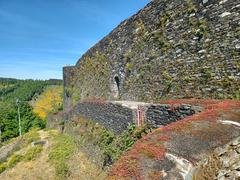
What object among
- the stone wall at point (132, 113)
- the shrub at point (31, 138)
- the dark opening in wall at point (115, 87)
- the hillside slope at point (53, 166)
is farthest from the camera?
the shrub at point (31, 138)

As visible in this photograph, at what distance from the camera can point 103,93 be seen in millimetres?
17875

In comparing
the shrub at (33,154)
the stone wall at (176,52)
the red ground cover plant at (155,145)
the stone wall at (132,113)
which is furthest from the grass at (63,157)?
the red ground cover plant at (155,145)

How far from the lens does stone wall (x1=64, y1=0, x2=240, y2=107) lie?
7.65 m

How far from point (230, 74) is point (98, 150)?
560 centimetres

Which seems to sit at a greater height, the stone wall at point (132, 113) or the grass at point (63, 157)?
the stone wall at point (132, 113)

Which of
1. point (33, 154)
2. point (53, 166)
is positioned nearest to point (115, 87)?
point (53, 166)

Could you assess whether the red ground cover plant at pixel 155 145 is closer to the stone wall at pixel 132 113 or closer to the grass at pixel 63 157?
the stone wall at pixel 132 113

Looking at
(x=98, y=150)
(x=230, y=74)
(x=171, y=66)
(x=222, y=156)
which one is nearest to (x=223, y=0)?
(x=230, y=74)

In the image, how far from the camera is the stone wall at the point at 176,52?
7652 millimetres

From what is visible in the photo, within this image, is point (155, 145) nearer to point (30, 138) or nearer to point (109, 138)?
point (109, 138)

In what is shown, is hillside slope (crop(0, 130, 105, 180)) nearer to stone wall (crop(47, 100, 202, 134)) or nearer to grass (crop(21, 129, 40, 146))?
stone wall (crop(47, 100, 202, 134))

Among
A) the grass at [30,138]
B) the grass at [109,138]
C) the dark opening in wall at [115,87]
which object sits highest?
the dark opening in wall at [115,87]

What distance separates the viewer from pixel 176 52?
9.76 m

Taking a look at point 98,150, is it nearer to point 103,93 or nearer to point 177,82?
point 177,82
